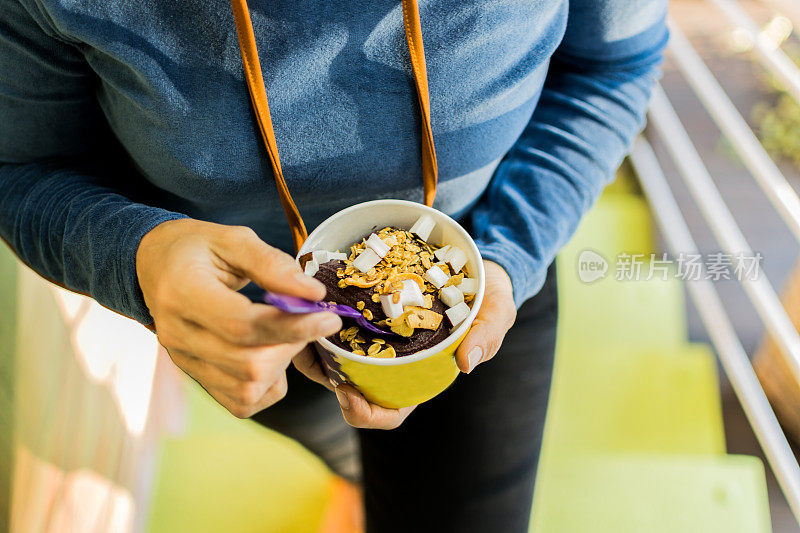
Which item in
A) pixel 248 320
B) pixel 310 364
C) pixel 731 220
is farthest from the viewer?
pixel 731 220

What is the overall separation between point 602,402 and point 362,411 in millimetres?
1071

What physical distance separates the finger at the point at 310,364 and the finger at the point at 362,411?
3 cm

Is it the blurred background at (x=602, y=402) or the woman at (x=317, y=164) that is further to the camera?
the blurred background at (x=602, y=402)

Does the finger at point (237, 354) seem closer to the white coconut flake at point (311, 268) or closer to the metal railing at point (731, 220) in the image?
the white coconut flake at point (311, 268)

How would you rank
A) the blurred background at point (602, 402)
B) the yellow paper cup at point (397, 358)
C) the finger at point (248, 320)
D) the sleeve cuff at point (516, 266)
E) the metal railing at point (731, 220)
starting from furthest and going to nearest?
the metal railing at point (731, 220) → the blurred background at point (602, 402) → the sleeve cuff at point (516, 266) → the yellow paper cup at point (397, 358) → the finger at point (248, 320)

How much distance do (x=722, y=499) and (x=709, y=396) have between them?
296mm

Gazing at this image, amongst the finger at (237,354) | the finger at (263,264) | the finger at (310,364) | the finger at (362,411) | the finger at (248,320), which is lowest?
the finger at (362,411)

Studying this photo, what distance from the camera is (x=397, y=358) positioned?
1.82 feet

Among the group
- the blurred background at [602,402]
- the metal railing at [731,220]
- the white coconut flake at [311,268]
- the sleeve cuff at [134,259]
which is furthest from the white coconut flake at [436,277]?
the metal railing at [731,220]

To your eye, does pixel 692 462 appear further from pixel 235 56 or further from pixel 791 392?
pixel 235 56

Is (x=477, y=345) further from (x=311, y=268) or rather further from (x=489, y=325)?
(x=311, y=268)

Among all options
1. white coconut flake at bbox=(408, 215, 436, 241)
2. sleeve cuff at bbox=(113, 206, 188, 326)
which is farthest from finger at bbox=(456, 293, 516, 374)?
sleeve cuff at bbox=(113, 206, 188, 326)

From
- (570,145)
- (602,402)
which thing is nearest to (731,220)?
(602,402)

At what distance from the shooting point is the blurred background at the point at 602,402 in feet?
3.29
